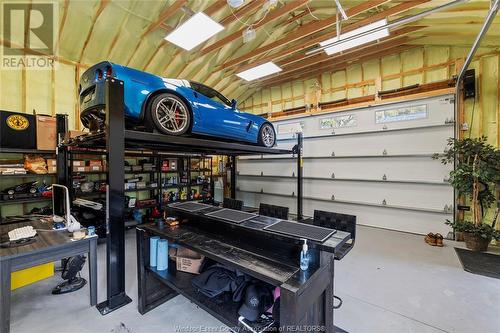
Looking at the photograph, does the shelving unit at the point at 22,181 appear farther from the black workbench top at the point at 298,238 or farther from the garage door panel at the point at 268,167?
the garage door panel at the point at 268,167

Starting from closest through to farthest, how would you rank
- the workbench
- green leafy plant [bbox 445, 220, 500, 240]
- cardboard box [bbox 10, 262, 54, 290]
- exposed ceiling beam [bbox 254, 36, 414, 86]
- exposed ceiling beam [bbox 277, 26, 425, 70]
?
the workbench, cardboard box [bbox 10, 262, 54, 290], green leafy plant [bbox 445, 220, 500, 240], exposed ceiling beam [bbox 277, 26, 425, 70], exposed ceiling beam [bbox 254, 36, 414, 86]

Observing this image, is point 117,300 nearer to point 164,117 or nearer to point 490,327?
point 164,117

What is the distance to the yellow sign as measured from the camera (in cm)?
343

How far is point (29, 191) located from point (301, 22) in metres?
6.56

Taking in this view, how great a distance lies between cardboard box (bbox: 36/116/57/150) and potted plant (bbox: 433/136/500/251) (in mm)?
7259

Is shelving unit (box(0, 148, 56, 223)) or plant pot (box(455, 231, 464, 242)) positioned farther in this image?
plant pot (box(455, 231, 464, 242))

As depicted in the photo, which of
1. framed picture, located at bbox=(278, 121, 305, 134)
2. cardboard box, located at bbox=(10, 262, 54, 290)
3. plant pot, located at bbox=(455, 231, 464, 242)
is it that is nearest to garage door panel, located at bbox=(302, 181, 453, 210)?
plant pot, located at bbox=(455, 231, 464, 242)

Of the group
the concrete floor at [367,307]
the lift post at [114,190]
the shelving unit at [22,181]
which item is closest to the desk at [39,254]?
Answer: the concrete floor at [367,307]

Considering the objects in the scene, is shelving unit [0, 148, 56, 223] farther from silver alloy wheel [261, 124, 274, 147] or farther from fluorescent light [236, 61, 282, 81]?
fluorescent light [236, 61, 282, 81]

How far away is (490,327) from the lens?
77.0 inches

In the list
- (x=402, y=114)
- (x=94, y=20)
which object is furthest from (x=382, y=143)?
(x=94, y=20)

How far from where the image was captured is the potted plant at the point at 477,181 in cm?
365

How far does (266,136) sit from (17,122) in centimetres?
425

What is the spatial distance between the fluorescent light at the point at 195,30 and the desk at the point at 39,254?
3.46m
